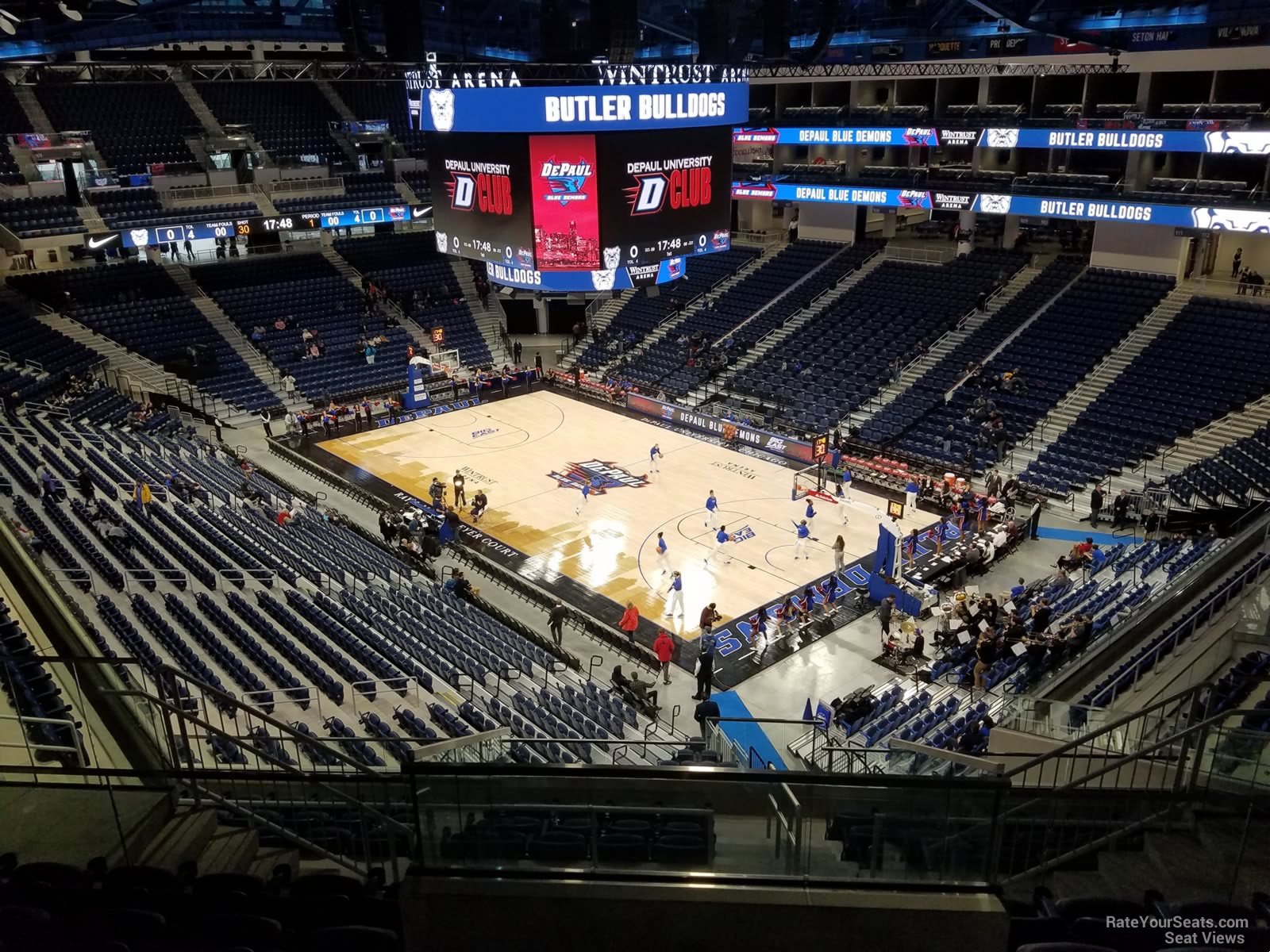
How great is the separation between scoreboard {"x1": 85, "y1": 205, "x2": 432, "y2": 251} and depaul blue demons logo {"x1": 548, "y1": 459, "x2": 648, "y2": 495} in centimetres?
1722

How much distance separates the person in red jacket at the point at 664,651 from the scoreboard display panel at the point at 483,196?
854cm

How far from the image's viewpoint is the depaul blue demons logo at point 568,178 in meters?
19.5

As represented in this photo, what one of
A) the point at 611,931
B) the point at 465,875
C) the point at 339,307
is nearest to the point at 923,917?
the point at 611,931

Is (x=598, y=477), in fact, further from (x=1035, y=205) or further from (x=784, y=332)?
(x=1035, y=205)

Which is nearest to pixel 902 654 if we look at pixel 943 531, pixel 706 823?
pixel 943 531

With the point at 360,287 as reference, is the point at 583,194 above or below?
above

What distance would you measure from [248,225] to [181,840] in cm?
3360

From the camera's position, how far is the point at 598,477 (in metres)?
27.7

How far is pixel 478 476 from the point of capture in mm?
28172

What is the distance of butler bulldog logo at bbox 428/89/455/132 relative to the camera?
65.2 feet

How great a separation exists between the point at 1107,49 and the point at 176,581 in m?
30.4

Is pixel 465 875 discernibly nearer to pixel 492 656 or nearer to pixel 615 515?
pixel 492 656

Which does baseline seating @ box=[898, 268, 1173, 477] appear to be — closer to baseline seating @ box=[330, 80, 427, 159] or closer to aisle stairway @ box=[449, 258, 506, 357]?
aisle stairway @ box=[449, 258, 506, 357]

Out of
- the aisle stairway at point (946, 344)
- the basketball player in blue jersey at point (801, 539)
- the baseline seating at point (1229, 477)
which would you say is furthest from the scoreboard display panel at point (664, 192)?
the baseline seating at point (1229, 477)
